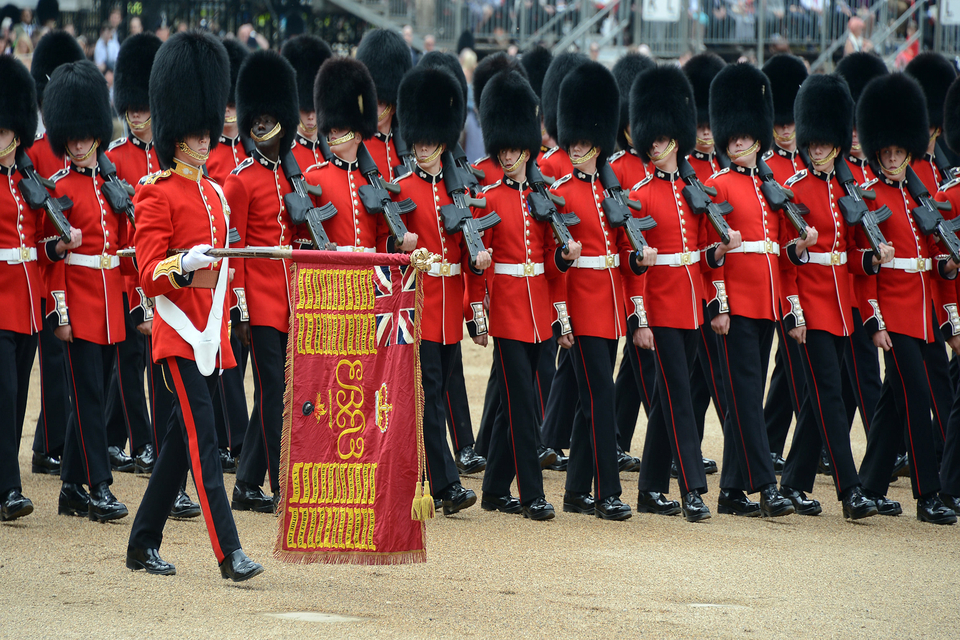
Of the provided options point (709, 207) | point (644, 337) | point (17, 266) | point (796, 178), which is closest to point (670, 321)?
point (644, 337)

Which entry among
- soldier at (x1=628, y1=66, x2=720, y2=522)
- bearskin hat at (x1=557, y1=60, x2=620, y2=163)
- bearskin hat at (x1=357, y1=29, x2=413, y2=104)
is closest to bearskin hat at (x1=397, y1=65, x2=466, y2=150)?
bearskin hat at (x1=557, y1=60, x2=620, y2=163)

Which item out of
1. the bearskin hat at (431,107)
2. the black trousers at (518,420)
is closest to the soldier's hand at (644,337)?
the black trousers at (518,420)

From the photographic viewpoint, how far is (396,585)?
13.3 ft

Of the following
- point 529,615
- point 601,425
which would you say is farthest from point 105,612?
point 601,425

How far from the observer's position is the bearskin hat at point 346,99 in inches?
216

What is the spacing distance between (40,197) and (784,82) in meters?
3.59

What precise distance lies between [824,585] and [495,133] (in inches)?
88.1

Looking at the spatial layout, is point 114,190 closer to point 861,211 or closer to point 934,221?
point 861,211

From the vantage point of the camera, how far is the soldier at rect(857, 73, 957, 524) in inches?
211

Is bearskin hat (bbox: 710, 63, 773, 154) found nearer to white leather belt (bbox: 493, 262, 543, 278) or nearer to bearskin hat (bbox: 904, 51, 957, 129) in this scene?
white leather belt (bbox: 493, 262, 543, 278)

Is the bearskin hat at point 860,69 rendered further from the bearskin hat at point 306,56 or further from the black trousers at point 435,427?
the black trousers at point 435,427

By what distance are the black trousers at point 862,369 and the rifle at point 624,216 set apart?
3.63 ft

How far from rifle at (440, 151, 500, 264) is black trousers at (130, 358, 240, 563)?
133 centimetres

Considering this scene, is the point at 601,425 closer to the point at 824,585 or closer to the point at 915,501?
the point at 824,585
